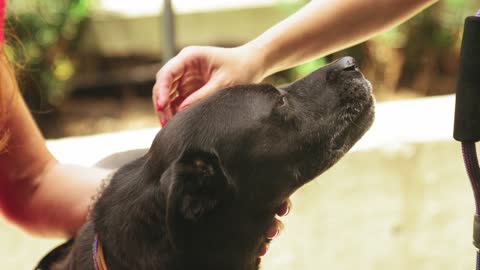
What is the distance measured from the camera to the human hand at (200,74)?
1.42 meters

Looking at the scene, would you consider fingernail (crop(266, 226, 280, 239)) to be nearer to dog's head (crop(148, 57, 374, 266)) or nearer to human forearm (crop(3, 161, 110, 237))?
dog's head (crop(148, 57, 374, 266))

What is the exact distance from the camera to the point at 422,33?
3238mm

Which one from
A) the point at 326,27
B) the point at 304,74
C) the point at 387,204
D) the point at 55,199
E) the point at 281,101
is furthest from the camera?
the point at 304,74

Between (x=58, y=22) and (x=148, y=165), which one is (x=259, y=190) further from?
(x=58, y=22)

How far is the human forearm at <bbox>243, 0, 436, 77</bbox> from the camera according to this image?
4.68 feet

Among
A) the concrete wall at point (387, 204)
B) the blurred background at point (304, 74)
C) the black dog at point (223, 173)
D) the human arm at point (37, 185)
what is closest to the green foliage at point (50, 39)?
the blurred background at point (304, 74)

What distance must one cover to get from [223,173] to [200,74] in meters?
0.30

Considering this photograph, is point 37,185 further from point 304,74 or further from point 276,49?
point 304,74

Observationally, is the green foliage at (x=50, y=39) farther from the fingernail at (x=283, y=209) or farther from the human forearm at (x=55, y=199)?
the fingernail at (x=283, y=209)

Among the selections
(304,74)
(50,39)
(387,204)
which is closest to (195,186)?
(387,204)

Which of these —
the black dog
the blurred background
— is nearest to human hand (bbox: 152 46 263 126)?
the black dog

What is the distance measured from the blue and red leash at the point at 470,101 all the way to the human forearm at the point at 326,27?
Result: 36 cm

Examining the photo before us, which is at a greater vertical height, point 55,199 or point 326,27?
point 326,27

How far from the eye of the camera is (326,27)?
58.0 inches
